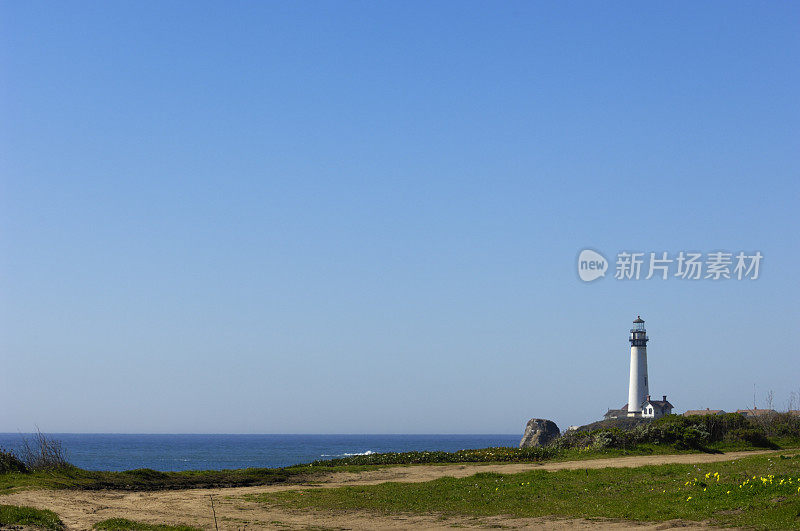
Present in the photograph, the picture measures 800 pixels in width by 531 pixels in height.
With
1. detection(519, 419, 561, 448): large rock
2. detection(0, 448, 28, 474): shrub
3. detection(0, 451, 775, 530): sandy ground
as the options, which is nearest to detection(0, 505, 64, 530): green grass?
detection(0, 451, 775, 530): sandy ground

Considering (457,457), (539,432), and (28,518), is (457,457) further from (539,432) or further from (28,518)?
(28,518)

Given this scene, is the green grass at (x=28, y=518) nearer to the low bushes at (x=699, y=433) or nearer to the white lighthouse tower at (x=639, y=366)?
the low bushes at (x=699, y=433)

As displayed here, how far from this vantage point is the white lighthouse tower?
306 feet

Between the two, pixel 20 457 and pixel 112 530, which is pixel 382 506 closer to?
pixel 112 530

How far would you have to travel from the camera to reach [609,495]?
28172mm

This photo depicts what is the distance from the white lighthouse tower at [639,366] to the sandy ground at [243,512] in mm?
54092

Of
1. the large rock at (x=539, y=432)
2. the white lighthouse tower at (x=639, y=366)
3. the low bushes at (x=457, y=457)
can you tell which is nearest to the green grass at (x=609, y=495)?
the low bushes at (x=457, y=457)

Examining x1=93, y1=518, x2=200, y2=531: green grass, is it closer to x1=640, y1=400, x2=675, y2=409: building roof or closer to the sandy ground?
the sandy ground

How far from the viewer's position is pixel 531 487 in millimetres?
31750

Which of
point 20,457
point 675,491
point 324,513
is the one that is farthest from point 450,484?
point 20,457

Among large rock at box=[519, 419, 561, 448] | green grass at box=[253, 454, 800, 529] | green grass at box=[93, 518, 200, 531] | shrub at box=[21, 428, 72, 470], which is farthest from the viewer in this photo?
large rock at box=[519, 419, 561, 448]

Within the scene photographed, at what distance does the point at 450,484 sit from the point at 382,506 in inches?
234

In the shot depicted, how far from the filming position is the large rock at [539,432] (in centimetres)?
7343

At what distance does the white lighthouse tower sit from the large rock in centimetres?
2177
